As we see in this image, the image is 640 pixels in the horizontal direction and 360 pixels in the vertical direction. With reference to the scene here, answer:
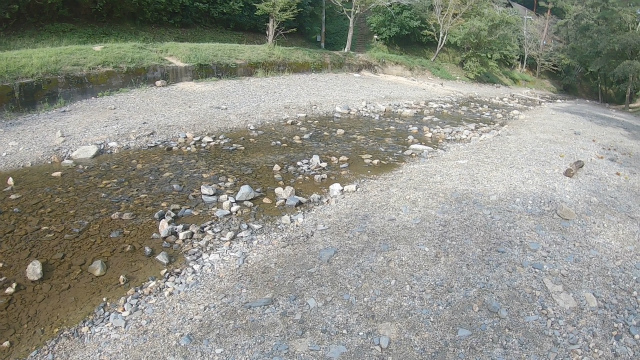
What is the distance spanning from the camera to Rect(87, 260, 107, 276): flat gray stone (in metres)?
4.50

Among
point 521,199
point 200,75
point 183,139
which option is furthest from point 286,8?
point 521,199

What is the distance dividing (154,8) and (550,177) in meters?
18.0

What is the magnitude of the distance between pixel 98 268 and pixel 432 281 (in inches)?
146

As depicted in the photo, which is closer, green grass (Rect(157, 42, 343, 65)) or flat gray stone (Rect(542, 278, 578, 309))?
flat gray stone (Rect(542, 278, 578, 309))

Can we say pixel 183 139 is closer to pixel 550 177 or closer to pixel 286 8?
pixel 550 177

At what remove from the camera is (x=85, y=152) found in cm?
793

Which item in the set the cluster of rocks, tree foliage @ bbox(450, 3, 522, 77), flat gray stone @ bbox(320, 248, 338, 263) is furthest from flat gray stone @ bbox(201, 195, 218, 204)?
tree foliage @ bbox(450, 3, 522, 77)

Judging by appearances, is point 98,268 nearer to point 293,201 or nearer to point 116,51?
point 293,201

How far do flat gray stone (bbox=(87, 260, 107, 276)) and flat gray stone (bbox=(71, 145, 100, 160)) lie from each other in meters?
4.03

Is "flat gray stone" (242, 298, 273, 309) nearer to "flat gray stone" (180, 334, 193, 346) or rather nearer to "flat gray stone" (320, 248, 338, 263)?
"flat gray stone" (180, 334, 193, 346)

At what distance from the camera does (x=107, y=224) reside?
5.55 metres

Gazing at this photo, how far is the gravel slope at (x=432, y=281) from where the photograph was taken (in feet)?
11.6

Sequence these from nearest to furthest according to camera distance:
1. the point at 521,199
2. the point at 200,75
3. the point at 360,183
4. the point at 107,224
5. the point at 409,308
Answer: the point at 409,308
the point at 107,224
the point at 521,199
the point at 360,183
the point at 200,75

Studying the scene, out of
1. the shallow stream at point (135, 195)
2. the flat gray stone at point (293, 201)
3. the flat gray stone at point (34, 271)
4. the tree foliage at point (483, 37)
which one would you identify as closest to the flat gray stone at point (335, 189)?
the shallow stream at point (135, 195)
